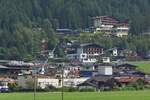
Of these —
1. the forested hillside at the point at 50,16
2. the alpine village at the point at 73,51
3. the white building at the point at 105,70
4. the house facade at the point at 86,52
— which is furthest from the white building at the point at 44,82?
the forested hillside at the point at 50,16

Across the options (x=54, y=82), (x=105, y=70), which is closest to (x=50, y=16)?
(x=105, y=70)

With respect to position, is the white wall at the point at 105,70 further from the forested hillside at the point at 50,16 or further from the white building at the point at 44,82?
the forested hillside at the point at 50,16

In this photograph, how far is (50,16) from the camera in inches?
3415

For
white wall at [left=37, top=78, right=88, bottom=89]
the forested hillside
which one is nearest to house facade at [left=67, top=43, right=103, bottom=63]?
the forested hillside

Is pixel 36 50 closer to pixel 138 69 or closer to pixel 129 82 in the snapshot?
pixel 138 69

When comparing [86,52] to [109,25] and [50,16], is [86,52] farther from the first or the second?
[50,16]

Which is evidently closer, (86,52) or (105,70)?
(105,70)

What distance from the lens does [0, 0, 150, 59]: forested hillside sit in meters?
74.0

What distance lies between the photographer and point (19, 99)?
3328 cm

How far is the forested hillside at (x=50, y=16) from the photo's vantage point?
74000 mm

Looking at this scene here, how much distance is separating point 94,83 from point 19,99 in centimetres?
1351

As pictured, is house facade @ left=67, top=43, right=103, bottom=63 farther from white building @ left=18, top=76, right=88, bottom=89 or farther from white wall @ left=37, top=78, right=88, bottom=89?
white building @ left=18, top=76, right=88, bottom=89

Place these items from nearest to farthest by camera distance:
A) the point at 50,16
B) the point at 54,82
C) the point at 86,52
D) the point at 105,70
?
the point at 54,82 < the point at 105,70 < the point at 86,52 < the point at 50,16

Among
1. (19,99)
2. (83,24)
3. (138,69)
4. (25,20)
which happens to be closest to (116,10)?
(83,24)
